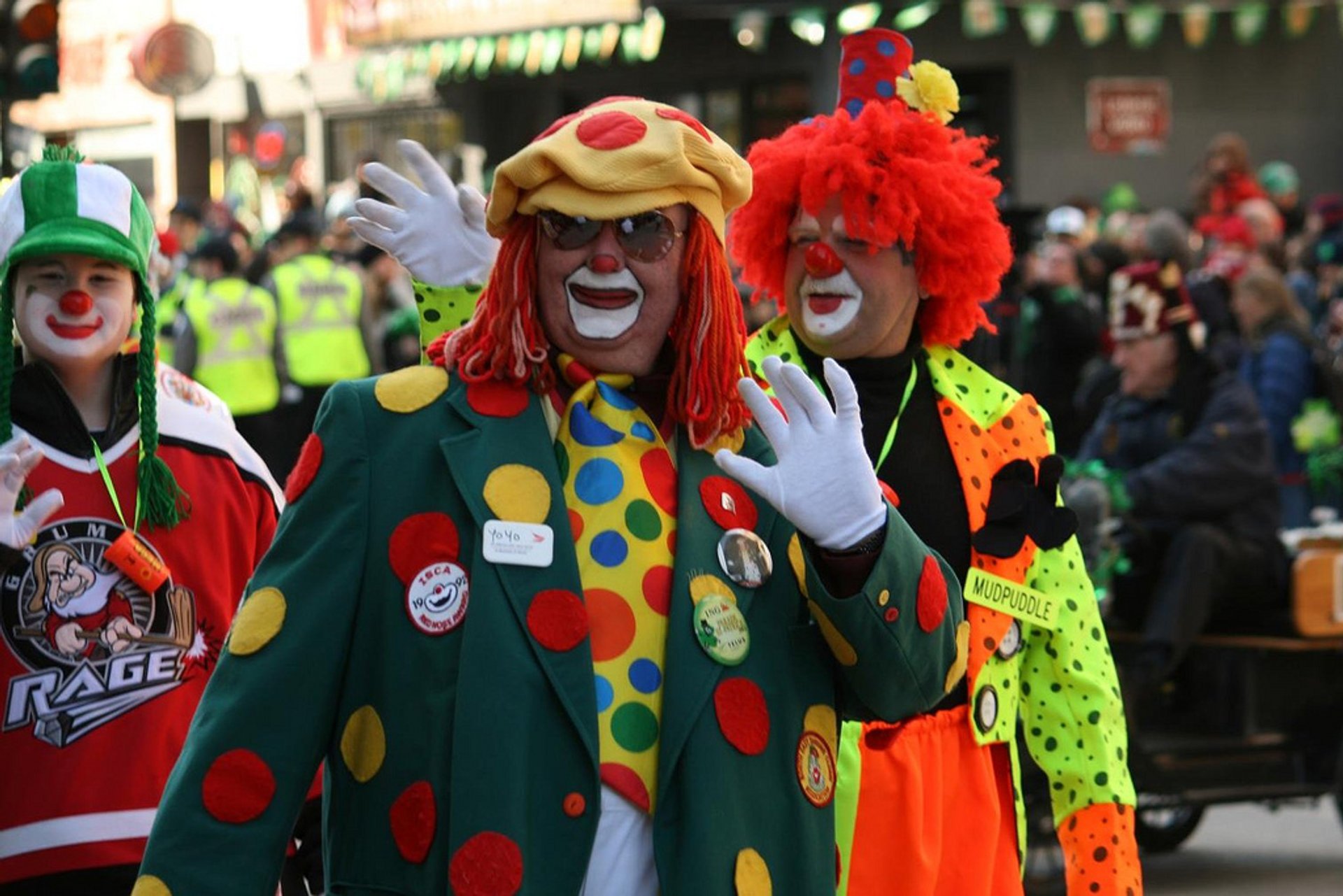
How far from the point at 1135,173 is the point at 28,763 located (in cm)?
1798

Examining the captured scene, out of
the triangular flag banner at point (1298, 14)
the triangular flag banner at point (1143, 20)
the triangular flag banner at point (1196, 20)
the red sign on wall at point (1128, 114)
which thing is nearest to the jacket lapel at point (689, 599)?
the triangular flag banner at point (1143, 20)

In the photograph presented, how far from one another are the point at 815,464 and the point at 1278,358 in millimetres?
8649

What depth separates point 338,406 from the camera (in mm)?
3059

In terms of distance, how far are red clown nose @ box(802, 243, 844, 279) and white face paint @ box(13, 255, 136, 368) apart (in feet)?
4.45

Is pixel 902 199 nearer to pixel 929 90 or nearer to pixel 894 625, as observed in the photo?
pixel 929 90

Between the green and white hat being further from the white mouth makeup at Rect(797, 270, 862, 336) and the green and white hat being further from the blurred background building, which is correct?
the blurred background building

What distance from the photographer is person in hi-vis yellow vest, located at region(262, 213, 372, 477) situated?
42.9 ft

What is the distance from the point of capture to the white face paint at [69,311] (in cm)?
444

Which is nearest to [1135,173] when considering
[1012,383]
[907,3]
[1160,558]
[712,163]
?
[907,3]

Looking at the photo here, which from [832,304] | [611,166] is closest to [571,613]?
[611,166]

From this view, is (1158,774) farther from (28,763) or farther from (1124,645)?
(28,763)

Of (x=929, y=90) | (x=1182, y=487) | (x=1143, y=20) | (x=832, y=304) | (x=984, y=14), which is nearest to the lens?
(x=832, y=304)

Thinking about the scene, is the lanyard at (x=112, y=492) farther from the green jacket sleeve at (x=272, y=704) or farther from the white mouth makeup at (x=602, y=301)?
the white mouth makeup at (x=602, y=301)

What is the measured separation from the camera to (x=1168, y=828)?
28.3 ft
